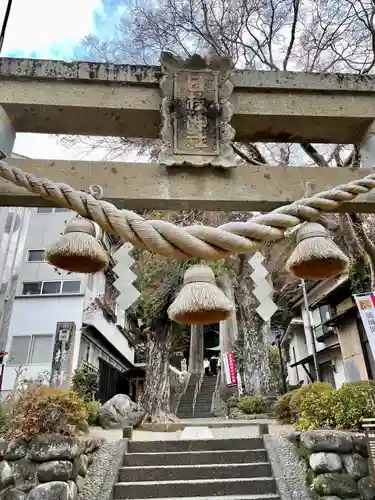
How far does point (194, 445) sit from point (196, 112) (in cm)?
647

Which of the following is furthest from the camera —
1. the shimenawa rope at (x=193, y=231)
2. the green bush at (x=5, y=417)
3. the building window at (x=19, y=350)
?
the building window at (x=19, y=350)

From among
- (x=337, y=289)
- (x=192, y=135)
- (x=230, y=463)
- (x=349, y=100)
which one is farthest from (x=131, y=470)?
(x=337, y=289)

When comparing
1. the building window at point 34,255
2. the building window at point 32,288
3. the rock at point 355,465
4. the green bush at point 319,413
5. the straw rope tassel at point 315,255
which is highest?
the building window at point 34,255

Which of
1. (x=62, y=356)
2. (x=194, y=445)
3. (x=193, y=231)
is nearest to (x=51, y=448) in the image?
(x=194, y=445)

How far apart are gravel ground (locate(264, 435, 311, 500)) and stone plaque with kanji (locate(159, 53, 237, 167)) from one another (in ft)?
17.2

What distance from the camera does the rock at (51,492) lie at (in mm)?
4781

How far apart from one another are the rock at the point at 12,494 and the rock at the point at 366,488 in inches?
181

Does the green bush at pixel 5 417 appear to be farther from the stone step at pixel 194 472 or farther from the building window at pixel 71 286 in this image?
the building window at pixel 71 286

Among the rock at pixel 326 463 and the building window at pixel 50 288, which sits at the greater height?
the building window at pixel 50 288

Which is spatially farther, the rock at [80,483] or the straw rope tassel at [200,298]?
the rock at [80,483]

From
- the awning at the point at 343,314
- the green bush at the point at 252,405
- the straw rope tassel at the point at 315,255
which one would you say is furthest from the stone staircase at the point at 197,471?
the green bush at the point at 252,405

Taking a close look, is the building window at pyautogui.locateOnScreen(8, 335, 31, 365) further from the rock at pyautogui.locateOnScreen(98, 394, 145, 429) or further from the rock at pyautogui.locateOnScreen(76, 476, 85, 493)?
the rock at pyautogui.locateOnScreen(76, 476, 85, 493)

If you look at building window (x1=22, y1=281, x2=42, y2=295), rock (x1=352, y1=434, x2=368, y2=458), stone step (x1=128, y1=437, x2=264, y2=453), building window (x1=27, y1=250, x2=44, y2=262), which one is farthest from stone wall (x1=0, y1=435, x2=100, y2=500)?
building window (x1=27, y1=250, x2=44, y2=262)

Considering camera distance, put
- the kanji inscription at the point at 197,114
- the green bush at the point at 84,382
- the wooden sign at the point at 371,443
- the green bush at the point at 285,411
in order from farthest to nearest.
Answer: the green bush at the point at 84,382
the green bush at the point at 285,411
the wooden sign at the point at 371,443
the kanji inscription at the point at 197,114
